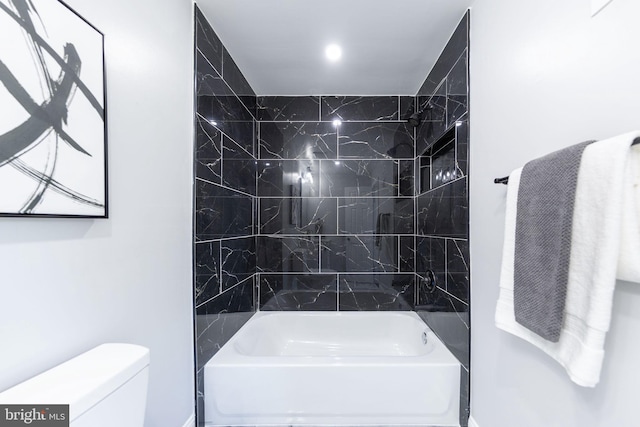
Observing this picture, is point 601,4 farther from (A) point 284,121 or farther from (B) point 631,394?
(A) point 284,121

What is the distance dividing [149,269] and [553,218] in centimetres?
153

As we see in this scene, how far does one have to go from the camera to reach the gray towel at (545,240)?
87 centimetres

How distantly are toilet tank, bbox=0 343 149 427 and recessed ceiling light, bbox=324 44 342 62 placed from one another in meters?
2.07

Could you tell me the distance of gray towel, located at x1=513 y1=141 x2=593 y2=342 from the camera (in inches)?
34.2

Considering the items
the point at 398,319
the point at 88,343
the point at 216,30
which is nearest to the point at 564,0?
the point at 216,30

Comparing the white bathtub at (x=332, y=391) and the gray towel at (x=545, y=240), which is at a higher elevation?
the gray towel at (x=545, y=240)

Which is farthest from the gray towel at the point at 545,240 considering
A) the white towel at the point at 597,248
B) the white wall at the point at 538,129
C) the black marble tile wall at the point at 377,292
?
the black marble tile wall at the point at 377,292

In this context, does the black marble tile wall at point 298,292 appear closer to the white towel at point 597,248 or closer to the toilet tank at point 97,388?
the toilet tank at point 97,388

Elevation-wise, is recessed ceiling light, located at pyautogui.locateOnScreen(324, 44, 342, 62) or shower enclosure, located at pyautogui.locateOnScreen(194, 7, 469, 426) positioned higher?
recessed ceiling light, located at pyautogui.locateOnScreen(324, 44, 342, 62)

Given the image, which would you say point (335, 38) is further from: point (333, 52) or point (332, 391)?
point (332, 391)

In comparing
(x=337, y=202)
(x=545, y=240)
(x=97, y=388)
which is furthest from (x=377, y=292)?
(x=97, y=388)

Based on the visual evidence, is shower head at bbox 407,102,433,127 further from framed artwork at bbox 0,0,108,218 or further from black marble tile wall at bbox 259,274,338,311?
framed artwork at bbox 0,0,108,218

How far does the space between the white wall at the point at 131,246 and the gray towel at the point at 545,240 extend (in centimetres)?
146

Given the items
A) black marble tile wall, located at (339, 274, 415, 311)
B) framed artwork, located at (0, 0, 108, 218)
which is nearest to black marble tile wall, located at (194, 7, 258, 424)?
framed artwork, located at (0, 0, 108, 218)
